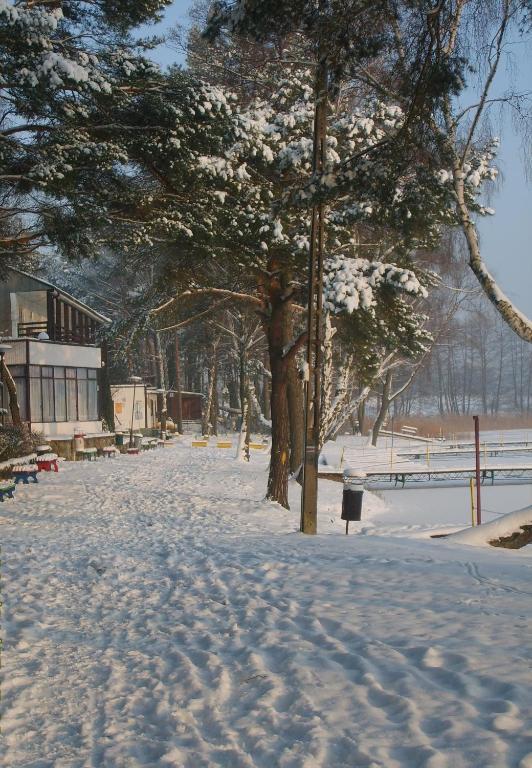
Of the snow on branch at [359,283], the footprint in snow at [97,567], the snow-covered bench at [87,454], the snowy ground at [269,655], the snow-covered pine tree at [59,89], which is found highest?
the snow-covered pine tree at [59,89]

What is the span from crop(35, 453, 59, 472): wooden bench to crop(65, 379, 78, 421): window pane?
11409mm

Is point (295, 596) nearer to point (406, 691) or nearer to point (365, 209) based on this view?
point (406, 691)

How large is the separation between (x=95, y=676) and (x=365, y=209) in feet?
28.4

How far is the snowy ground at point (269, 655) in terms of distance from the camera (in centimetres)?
360

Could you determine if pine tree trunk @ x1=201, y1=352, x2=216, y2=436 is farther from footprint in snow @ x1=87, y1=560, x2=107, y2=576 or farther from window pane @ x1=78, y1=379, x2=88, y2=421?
footprint in snow @ x1=87, y1=560, x2=107, y2=576

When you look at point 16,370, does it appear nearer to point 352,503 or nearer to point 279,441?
point 279,441

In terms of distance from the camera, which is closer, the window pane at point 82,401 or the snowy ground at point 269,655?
the snowy ground at point 269,655

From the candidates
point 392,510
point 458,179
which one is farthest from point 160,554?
point 392,510

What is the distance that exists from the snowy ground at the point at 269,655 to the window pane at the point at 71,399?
2364 cm

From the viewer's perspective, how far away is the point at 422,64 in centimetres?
709

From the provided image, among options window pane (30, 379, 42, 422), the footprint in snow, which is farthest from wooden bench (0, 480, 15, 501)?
window pane (30, 379, 42, 422)

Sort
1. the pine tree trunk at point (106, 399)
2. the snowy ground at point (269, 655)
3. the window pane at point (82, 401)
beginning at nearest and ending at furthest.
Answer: the snowy ground at point (269, 655)
the window pane at point (82, 401)
the pine tree trunk at point (106, 399)

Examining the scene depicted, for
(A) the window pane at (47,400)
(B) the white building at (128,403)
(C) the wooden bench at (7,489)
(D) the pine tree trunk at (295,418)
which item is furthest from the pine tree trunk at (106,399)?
(C) the wooden bench at (7,489)

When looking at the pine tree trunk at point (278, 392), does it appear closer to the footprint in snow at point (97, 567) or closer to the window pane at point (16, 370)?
the footprint in snow at point (97, 567)
